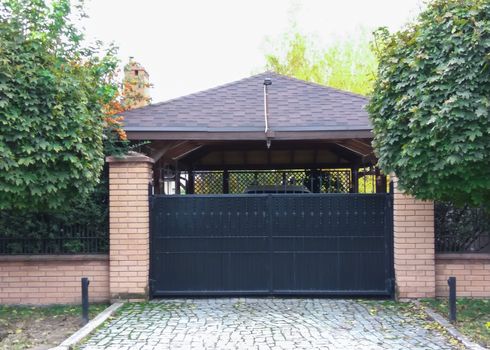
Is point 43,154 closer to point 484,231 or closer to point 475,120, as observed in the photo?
point 475,120

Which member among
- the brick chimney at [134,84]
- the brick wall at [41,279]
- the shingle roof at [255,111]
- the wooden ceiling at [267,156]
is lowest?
the brick wall at [41,279]

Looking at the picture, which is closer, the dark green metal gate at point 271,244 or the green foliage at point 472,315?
the green foliage at point 472,315

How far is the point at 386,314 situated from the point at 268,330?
75.6 inches

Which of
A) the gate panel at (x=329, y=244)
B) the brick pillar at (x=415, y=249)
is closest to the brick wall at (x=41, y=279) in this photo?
the gate panel at (x=329, y=244)

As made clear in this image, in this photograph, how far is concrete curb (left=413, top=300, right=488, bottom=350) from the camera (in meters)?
6.00

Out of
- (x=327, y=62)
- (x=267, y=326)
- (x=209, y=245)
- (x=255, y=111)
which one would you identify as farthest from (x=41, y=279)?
(x=327, y=62)

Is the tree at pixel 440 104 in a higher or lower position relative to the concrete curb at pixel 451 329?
higher

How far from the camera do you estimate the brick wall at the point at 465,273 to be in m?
8.33

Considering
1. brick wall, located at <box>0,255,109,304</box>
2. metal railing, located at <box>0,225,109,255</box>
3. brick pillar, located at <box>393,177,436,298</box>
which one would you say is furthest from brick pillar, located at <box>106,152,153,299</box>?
brick pillar, located at <box>393,177,436,298</box>

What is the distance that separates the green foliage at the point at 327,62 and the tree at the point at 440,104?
17986mm

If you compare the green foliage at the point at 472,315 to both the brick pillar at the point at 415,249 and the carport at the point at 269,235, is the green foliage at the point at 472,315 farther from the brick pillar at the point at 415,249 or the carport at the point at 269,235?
the carport at the point at 269,235

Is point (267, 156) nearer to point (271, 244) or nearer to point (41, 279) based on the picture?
point (271, 244)

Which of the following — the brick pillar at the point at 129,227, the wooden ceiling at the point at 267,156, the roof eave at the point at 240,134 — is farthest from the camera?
the wooden ceiling at the point at 267,156

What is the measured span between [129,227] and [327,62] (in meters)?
19.8
